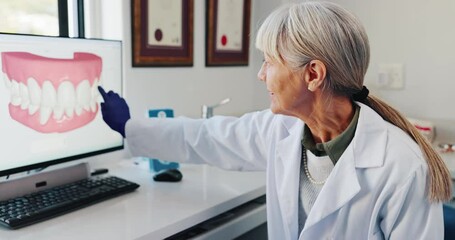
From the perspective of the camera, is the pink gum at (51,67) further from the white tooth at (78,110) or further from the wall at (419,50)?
the wall at (419,50)

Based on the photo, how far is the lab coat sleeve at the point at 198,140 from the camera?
1.38 meters

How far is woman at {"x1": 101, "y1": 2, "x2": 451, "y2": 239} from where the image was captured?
3.33ft

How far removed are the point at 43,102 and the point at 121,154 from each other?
0.55m

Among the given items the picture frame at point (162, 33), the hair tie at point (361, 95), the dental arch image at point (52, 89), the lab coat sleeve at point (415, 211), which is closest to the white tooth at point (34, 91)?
the dental arch image at point (52, 89)

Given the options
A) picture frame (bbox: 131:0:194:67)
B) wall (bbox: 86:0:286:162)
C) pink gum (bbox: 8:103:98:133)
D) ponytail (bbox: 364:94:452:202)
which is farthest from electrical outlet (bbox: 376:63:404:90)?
pink gum (bbox: 8:103:98:133)

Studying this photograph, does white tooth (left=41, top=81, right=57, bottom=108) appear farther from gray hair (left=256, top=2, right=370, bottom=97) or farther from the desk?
gray hair (left=256, top=2, right=370, bottom=97)

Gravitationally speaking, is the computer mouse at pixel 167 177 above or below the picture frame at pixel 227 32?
below

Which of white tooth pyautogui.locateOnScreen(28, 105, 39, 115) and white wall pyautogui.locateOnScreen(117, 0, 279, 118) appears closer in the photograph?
white tooth pyautogui.locateOnScreen(28, 105, 39, 115)

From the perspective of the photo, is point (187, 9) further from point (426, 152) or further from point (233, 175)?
point (426, 152)

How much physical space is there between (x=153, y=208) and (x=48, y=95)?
41 centimetres

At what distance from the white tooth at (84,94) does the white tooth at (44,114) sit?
97mm

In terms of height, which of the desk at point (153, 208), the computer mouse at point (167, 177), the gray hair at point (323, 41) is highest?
the gray hair at point (323, 41)

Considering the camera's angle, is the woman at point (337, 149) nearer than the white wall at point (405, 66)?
Yes

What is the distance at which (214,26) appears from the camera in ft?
6.73
